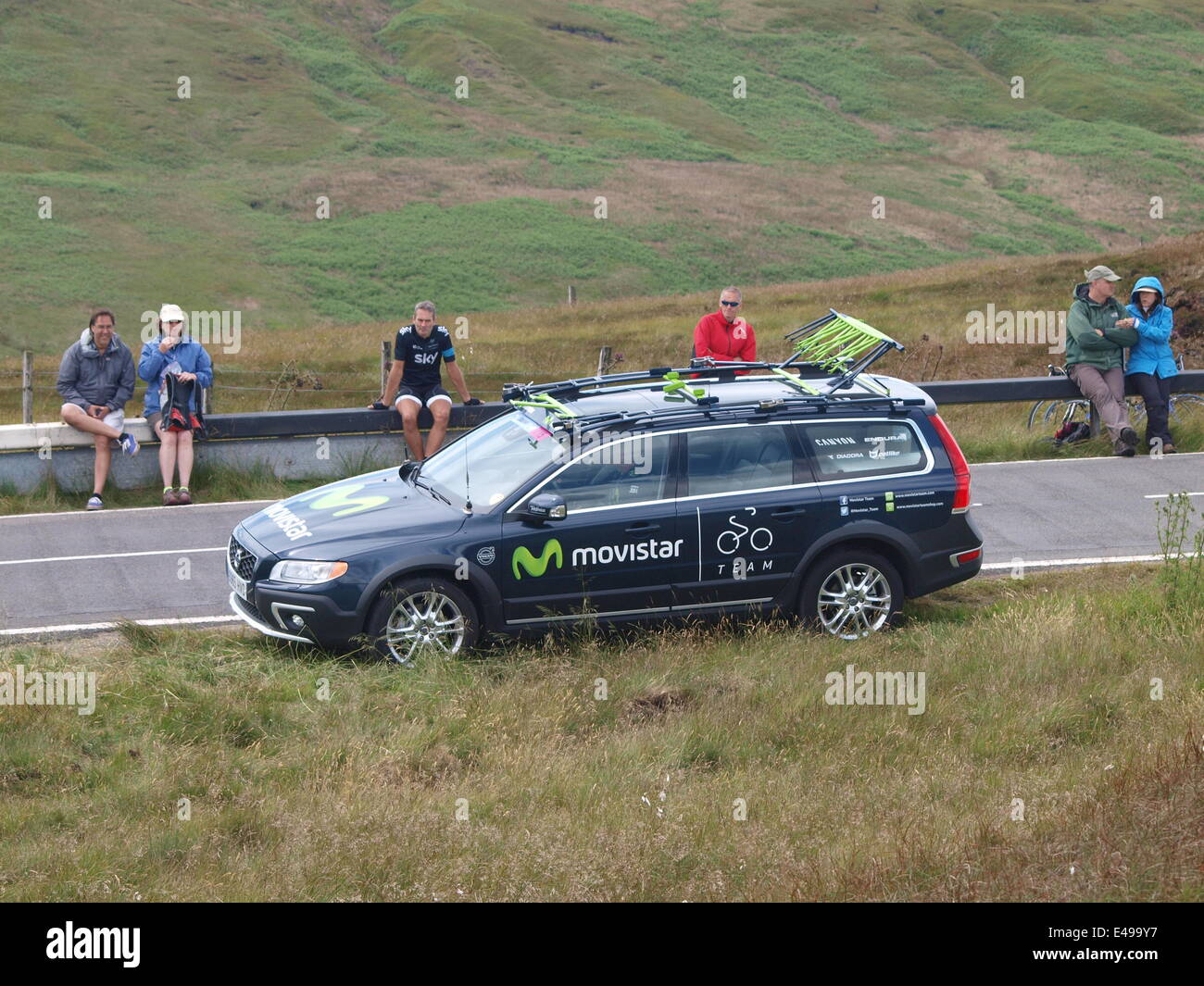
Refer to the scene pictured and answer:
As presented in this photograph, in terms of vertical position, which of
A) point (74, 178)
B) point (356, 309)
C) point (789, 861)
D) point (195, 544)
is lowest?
point (789, 861)

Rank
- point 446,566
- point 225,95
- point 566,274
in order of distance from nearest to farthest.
Result: point 446,566 < point 566,274 < point 225,95

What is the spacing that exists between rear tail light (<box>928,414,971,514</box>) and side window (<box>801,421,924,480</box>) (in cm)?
20

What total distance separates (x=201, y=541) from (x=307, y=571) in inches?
168

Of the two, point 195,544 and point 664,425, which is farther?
point 195,544

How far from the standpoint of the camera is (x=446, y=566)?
911 cm

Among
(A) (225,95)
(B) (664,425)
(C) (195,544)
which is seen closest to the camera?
(B) (664,425)

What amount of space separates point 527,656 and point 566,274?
43.6m

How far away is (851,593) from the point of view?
32.5ft

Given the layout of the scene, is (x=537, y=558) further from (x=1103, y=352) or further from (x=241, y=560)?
(x=1103, y=352)

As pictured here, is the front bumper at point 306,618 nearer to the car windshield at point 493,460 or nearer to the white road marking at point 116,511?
the car windshield at point 493,460

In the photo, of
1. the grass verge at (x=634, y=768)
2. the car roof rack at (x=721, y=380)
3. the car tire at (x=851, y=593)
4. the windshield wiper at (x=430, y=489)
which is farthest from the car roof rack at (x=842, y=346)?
the windshield wiper at (x=430, y=489)

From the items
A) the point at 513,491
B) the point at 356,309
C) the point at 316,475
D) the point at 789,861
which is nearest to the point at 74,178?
the point at 356,309

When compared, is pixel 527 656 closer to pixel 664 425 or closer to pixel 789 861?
pixel 664 425

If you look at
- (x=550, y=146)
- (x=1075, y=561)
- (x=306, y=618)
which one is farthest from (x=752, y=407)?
(x=550, y=146)
